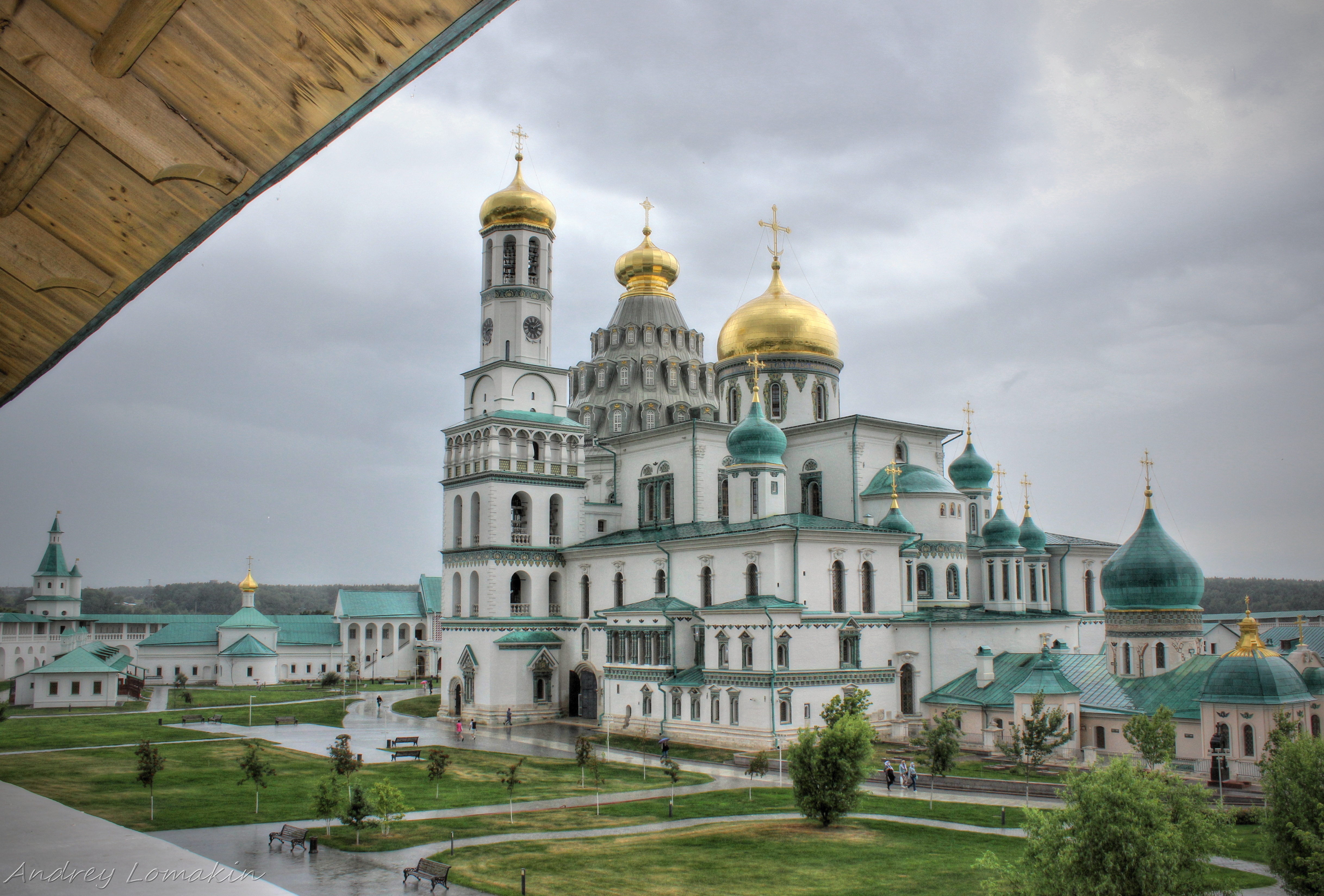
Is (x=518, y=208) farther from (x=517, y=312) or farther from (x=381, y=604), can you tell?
(x=381, y=604)

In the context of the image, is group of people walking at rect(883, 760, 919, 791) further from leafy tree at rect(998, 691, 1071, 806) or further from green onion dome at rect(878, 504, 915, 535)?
green onion dome at rect(878, 504, 915, 535)

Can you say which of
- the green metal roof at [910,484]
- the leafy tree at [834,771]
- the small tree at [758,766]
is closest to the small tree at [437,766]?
the small tree at [758,766]

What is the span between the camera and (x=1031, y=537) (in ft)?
145

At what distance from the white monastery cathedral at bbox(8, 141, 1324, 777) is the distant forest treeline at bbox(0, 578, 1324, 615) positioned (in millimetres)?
29587

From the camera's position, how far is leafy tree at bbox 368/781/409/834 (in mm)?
19625

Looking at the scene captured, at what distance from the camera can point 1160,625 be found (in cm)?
3372

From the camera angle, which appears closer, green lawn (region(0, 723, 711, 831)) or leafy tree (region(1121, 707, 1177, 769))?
green lawn (region(0, 723, 711, 831))

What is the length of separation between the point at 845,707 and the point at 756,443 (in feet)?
42.5

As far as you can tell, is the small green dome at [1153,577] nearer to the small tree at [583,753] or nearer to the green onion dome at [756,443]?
the green onion dome at [756,443]

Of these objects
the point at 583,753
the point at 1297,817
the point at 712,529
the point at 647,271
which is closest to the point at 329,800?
the point at 583,753

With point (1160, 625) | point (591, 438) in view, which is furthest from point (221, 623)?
point (1160, 625)

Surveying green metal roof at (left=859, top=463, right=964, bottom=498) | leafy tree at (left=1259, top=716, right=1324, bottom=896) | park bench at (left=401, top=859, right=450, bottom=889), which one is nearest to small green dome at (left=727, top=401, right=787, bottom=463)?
green metal roof at (left=859, top=463, right=964, bottom=498)

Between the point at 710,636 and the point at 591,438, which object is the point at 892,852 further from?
the point at 591,438

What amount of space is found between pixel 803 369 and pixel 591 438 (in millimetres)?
11347
